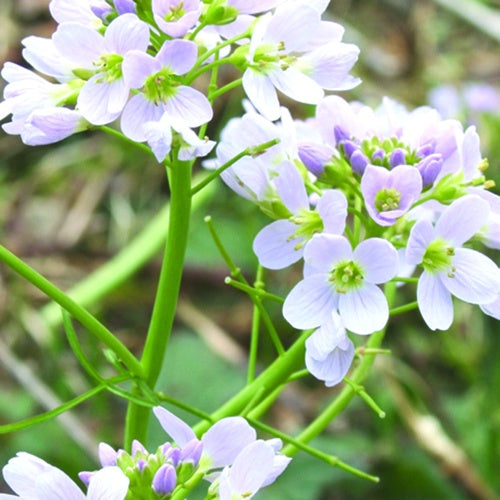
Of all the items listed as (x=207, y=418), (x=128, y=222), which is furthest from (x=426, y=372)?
(x=207, y=418)

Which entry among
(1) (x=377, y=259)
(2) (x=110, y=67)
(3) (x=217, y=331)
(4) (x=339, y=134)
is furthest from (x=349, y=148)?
(3) (x=217, y=331)

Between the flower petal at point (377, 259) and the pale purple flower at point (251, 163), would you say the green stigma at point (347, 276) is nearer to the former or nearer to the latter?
the flower petal at point (377, 259)

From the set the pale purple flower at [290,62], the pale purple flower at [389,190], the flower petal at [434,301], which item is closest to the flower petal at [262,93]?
the pale purple flower at [290,62]

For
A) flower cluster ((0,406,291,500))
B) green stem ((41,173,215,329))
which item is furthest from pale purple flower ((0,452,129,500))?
green stem ((41,173,215,329))

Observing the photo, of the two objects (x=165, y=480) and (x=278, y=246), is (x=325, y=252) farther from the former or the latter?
(x=165, y=480)

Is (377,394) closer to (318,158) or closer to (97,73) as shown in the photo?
(318,158)
